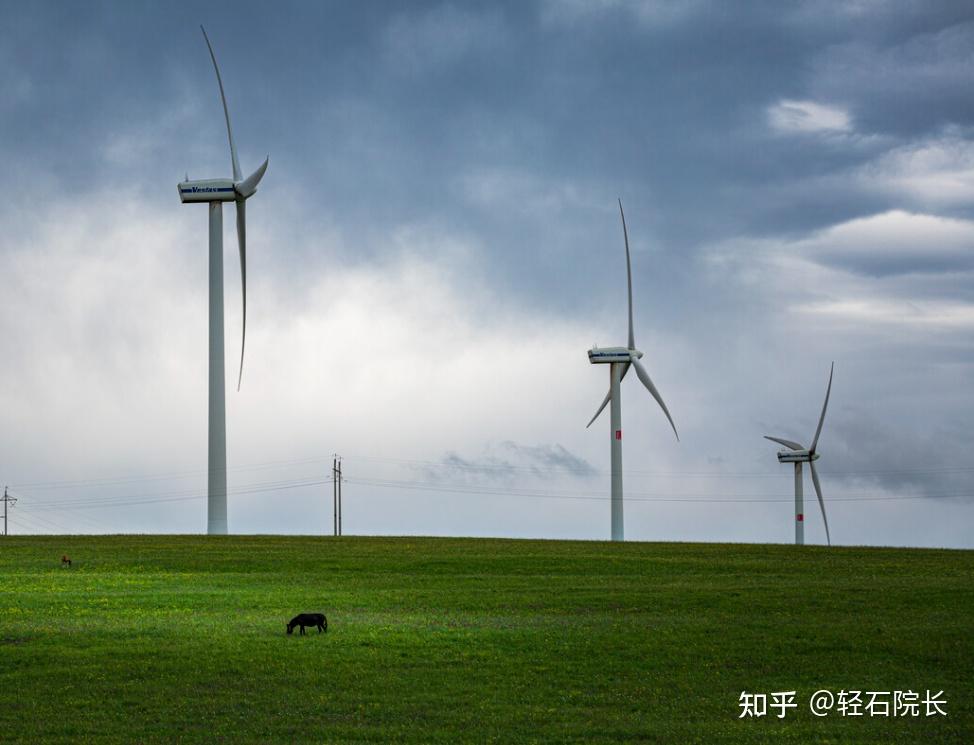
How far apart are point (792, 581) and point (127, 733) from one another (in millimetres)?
33888

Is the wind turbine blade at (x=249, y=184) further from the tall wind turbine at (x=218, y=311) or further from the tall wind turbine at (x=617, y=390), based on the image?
the tall wind turbine at (x=617, y=390)

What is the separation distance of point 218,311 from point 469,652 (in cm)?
5817

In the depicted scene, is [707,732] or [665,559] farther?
[665,559]

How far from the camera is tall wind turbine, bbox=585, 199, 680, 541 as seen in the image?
102 metres

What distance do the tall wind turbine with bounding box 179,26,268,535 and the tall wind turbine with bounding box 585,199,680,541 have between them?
33.9m

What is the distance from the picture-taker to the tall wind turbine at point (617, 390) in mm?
101938

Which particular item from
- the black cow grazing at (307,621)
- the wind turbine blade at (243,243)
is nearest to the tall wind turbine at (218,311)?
the wind turbine blade at (243,243)

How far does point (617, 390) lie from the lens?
108 meters

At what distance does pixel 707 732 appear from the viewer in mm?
22047

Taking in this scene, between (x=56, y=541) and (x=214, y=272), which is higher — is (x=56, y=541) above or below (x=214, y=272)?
below

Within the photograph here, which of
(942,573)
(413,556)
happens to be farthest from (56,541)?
→ (942,573)

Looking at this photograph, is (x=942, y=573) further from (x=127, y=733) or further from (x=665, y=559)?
(x=127, y=733)

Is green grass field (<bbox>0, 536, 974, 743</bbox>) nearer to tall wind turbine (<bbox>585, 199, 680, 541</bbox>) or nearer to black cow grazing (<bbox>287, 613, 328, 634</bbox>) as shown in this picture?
black cow grazing (<bbox>287, 613, 328, 634</bbox>)

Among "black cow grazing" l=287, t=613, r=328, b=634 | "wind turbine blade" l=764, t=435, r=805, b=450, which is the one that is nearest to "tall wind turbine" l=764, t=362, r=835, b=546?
"wind turbine blade" l=764, t=435, r=805, b=450
